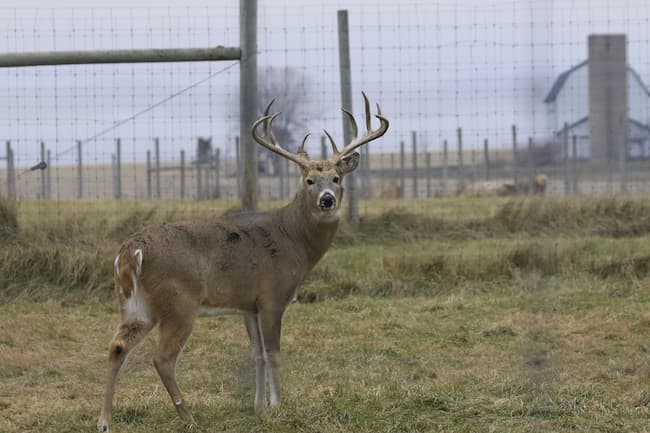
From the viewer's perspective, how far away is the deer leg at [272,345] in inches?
275

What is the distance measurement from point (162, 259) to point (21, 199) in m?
6.31

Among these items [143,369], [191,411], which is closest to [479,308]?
[143,369]

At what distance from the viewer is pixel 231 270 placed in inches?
278

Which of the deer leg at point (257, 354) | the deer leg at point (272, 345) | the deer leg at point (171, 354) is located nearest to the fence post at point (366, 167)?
the deer leg at point (257, 354)

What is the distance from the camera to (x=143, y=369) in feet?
27.4

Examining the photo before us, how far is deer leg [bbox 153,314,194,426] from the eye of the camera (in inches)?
259

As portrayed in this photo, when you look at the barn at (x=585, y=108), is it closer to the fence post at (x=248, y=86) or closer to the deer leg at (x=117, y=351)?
the fence post at (x=248, y=86)

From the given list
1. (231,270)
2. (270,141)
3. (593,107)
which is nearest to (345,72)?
(593,107)

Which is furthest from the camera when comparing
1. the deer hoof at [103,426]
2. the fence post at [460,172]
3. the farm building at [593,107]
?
the fence post at [460,172]

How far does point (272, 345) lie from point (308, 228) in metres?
1.00

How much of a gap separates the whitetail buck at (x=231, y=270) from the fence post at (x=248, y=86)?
2.36 metres

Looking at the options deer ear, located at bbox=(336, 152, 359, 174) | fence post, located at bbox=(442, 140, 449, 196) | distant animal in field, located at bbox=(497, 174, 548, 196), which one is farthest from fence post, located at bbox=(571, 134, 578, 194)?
deer ear, located at bbox=(336, 152, 359, 174)

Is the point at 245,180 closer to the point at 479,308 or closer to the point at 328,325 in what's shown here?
the point at 328,325

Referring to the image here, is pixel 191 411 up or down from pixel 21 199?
down
